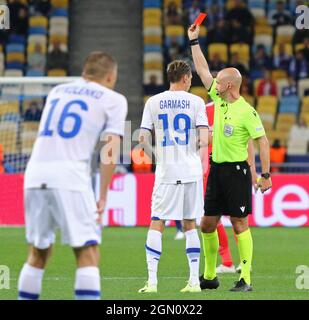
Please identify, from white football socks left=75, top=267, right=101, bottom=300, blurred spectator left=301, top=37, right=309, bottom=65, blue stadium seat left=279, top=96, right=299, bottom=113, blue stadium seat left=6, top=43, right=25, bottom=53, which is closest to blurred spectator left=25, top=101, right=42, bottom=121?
blue stadium seat left=6, top=43, right=25, bottom=53

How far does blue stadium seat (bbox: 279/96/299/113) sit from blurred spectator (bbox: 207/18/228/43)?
2284 millimetres

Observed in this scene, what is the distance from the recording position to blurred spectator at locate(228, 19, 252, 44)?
24.6 metres

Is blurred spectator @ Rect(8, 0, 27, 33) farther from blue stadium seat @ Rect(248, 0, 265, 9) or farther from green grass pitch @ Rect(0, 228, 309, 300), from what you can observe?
green grass pitch @ Rect(0, 228, 309, 300)

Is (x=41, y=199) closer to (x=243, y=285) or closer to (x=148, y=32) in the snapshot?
(x=243, y=285)

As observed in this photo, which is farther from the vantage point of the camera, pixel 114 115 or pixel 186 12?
pixel 186 12

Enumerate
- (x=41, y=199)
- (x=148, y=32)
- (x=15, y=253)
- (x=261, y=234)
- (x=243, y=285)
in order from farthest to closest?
(x=148, y=32), (x=261, y=234), (x=15, y=253), (x=243, y=285), (x=41, y=199)

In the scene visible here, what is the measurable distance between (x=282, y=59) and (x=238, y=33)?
1259mm

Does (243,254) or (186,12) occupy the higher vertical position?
(186,12)

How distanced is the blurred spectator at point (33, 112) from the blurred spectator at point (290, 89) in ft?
21.4

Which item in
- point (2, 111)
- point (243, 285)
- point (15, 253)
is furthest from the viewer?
point (2, 111)

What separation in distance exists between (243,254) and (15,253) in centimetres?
476

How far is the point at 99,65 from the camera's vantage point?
7188 mm

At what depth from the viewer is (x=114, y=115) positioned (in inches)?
278
